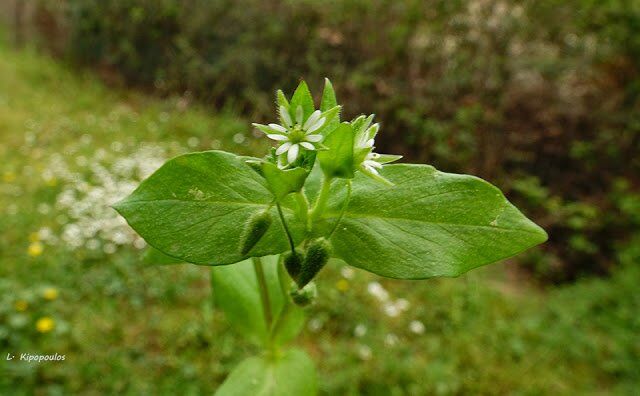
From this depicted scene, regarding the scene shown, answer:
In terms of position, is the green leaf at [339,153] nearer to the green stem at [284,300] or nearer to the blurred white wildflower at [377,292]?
the green stem at [284,300]

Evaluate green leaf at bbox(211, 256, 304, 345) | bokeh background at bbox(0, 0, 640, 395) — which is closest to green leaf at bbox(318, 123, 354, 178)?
green leaf at bbox(211, 256, 304, 345)

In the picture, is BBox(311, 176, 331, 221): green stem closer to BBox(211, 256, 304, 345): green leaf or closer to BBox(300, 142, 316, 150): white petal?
BBox(300, 142, 316, 150): white petal

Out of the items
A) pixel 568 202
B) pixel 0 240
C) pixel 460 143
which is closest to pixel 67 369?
pixel 0 240

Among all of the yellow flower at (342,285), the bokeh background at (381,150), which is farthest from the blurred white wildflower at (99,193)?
the yellow flower at (342,285)

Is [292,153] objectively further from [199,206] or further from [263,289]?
[263,289]

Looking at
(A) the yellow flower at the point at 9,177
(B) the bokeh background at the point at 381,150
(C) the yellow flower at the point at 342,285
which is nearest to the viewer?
(B) the bokeh background at the point at 381,150

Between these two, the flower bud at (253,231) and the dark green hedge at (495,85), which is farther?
the dark green hedge at (495,85)

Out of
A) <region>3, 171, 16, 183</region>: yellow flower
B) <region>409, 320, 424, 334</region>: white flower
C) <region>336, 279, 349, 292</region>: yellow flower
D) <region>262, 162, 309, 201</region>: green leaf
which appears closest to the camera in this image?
<region>262, 162, 309, 201</region>: green leaf
